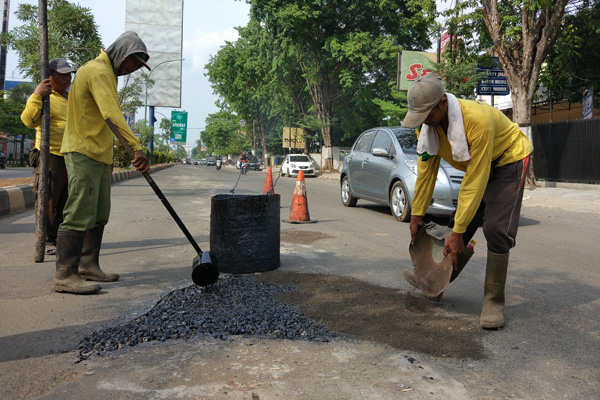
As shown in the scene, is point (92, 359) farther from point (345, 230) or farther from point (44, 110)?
point (345, 230)

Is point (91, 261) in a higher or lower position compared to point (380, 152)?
lower

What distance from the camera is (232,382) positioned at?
2475 millimetres

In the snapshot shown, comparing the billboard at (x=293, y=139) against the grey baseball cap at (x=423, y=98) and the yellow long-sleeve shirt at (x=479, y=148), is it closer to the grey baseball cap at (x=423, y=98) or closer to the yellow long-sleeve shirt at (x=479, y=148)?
the yellow long-sleeve shirt at (x=479, y=148)

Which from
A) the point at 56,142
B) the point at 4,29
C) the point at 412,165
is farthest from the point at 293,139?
the point at 56,142

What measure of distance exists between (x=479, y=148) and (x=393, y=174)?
5.95 metres

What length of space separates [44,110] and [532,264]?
5205 mm

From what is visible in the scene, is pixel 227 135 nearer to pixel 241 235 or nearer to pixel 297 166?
pixel 297 166

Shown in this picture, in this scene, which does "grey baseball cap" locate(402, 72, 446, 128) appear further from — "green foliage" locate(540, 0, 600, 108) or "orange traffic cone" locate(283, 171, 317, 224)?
"green foliage" locate(540, 0, 600, 108)

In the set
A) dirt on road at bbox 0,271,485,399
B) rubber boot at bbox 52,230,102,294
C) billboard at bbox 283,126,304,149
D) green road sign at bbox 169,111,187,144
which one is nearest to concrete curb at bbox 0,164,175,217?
rubber boot at bbox 52,230,102,294

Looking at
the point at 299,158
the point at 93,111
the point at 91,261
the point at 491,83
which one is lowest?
the point at 91,261

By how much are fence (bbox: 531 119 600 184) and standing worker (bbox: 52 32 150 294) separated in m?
15.4

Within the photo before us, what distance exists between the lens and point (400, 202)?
8.93 metres

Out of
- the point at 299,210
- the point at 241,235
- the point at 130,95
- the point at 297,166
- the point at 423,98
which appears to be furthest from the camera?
the point at 297,166

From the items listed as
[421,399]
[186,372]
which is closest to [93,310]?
[186,372]
